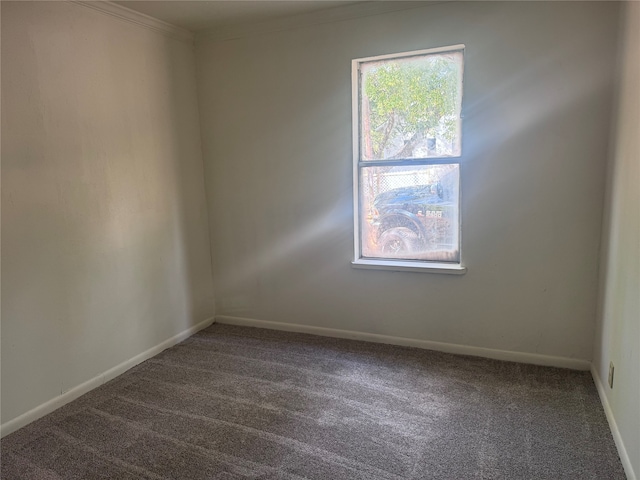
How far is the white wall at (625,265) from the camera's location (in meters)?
1.79

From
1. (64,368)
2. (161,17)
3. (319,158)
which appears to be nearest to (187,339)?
(64,368)

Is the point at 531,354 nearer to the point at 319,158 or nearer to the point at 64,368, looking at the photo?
the point at 319,158

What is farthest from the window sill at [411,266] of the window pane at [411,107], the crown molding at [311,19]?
Answer: the crown molding at [311,19]

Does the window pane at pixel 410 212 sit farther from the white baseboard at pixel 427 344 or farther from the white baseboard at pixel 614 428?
the white baseboard at pixel 614 428

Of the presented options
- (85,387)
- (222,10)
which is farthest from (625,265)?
(85,387)

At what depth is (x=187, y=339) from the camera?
3445 millimetres

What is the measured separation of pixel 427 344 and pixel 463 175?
4.06 feet

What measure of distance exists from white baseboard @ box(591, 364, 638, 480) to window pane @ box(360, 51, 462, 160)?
162cm

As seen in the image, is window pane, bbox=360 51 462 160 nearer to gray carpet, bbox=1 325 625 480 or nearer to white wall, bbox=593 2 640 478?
white wall, bbox=593 2 640 478

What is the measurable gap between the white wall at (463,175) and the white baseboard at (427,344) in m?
0.04

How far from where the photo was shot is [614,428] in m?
2.03

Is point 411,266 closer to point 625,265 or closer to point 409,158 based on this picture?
point 409,158

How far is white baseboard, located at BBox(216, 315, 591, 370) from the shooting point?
108 inches

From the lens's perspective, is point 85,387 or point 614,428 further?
point 85,387
